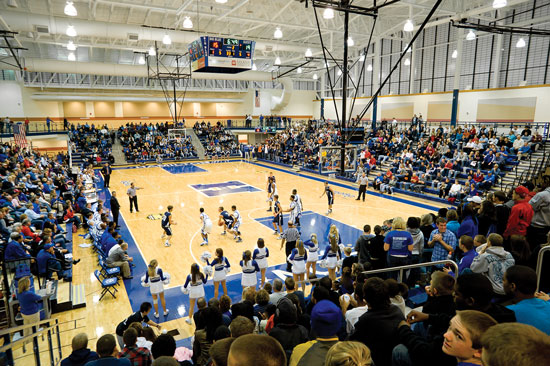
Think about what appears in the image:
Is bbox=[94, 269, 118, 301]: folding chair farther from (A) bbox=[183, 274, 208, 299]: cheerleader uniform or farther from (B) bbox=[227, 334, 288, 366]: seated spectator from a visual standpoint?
(B) bbox=[227, 334, 288, 366]: seated spectator

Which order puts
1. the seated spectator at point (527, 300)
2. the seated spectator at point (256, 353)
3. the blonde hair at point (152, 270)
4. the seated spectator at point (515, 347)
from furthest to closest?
the blonde hair at point (152, 270) < the seated spectator at point (527, 300) < the seated spectator at point (256, 353) < the seated spectator at point (515, 347)

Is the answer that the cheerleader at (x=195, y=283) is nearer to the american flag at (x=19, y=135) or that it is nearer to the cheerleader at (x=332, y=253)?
the cheerleader at (x=332, y=253)

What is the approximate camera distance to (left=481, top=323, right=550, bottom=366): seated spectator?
4.15 ft

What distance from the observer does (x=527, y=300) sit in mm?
2822

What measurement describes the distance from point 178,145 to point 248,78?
965 centimetres

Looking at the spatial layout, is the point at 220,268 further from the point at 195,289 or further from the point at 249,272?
the point at 195,289

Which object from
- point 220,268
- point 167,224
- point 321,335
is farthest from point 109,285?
point 321,335

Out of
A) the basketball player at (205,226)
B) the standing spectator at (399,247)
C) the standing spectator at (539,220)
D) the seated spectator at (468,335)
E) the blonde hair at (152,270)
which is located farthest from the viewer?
the basketball player at (205,226)

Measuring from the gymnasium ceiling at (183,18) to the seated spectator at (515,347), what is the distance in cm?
1759

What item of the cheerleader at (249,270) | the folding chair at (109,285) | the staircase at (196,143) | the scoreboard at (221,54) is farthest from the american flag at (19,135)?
the cheerleader at (249,270)

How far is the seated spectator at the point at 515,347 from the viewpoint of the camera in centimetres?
127

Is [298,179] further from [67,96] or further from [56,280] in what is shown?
[67,96]

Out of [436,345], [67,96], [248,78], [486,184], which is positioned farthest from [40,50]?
[436,345]

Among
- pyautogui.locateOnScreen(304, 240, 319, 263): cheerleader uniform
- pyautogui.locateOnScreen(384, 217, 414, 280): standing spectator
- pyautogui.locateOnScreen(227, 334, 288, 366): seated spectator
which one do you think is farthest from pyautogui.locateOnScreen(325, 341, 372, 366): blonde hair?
pyautogui.locateOnScreen(304, 240, 319, 263): cheerleader uniform
